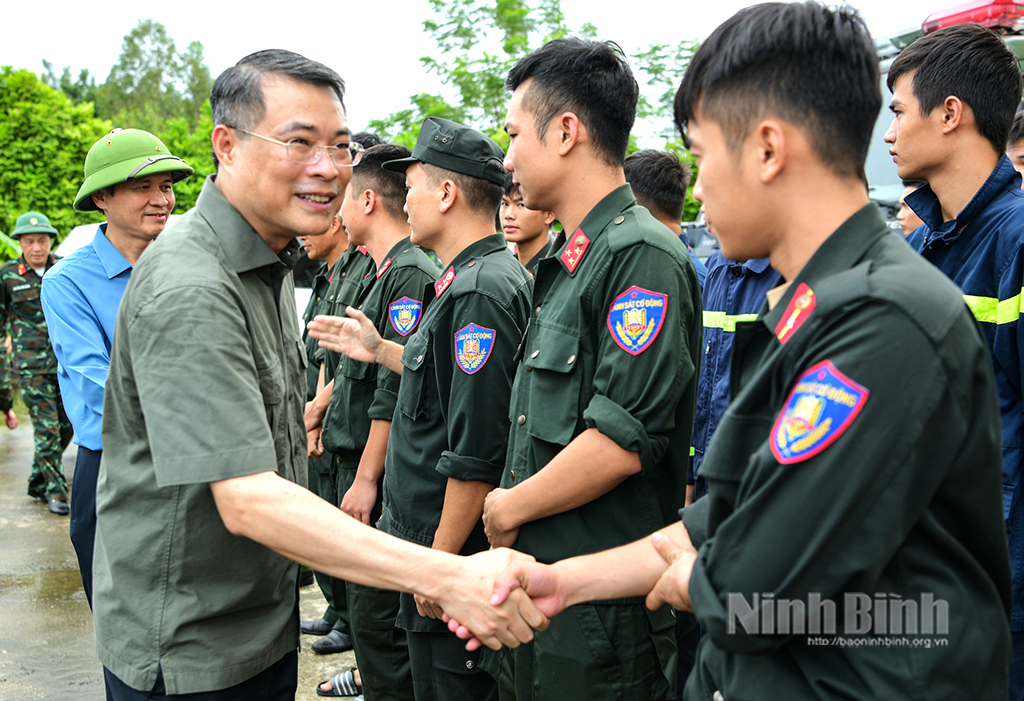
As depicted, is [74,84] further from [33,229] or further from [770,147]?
[770,147]

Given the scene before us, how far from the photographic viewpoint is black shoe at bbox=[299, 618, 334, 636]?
4.52 metres

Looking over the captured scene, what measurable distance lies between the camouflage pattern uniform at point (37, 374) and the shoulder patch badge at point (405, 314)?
4676 millimetres

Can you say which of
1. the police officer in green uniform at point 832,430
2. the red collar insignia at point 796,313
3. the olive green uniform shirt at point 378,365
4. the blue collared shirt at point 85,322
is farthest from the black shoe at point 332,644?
the red collar insignia at point 796,313

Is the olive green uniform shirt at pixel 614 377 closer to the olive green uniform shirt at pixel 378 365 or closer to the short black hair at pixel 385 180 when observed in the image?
the olive green uniform shirt at pixel 378 365

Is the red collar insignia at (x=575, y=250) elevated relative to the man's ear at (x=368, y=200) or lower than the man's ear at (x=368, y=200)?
elevated

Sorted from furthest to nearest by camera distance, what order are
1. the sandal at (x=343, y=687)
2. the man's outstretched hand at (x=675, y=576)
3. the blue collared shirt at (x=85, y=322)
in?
the sandal at (x=343, y=687)
the blue collared shirt at (x=85, y=322)
the man's outstretched hand at (x=675, y=576)

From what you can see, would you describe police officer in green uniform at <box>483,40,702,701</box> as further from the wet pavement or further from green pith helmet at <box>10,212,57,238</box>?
green pith helmet at <box>10,212,57,238</box>

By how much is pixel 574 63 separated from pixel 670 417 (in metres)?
1.11

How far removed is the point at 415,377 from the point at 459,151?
0.92 metres

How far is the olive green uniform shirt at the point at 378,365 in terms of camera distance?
3551 millimetres

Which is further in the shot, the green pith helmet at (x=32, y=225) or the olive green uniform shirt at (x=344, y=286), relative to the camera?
the green pith helmet at (x=32, y=225)

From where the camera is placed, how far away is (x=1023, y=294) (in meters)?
2.25

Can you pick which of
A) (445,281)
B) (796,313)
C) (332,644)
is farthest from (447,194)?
(332,644)

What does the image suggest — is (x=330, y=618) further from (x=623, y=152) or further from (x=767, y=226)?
(x=767, y=226)
